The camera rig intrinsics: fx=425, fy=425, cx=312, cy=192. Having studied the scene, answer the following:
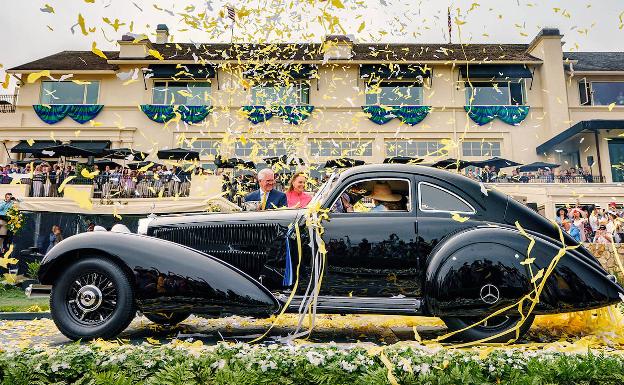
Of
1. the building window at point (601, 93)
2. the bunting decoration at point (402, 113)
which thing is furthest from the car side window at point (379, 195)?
the building window at point (601, 93)

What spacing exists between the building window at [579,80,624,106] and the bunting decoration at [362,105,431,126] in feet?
36.2

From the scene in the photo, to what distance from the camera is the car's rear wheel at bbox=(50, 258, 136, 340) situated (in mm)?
4164

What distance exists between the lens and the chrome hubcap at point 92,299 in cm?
427

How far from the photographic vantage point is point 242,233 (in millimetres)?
4773

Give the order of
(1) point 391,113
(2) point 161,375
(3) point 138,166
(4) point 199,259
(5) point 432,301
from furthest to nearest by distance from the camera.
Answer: (1) point 391,113, (3) point 138,166, (4) point 199,259, (5) point 432,301, (2) point 161,375

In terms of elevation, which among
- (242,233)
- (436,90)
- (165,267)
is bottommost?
(165,267)

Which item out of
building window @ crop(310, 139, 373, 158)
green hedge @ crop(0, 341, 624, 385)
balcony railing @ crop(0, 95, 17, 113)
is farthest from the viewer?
balcony railing @ crop(0, 95, 17, 113)

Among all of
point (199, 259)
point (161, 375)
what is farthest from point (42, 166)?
point (161, 375)

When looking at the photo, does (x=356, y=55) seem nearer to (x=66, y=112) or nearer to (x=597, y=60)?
(x=597, y=60)

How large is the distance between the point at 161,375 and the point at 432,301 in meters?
2.42

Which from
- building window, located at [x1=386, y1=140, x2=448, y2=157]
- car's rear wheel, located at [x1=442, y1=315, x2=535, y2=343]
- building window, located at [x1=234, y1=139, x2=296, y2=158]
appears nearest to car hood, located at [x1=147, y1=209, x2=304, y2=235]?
car's rear wheel, located at [x1=442, y1=315, x2=535, y2=343]

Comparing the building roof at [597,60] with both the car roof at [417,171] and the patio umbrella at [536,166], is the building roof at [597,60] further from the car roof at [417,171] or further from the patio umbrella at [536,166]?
the car roof at [417,171]

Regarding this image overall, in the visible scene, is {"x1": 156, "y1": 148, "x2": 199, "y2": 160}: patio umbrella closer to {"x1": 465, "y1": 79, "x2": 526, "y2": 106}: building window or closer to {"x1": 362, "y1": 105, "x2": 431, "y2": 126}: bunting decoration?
{"x1": 362, "y1": 105, "x2": 431, "y2": 126}: bunting decoration

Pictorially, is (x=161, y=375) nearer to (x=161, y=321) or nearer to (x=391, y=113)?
(x=161, y=321)
